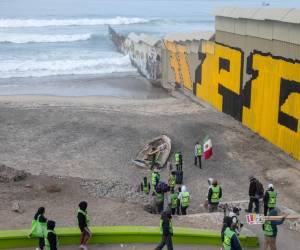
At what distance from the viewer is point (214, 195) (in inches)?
617

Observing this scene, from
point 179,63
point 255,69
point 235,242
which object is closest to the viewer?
point 235,242

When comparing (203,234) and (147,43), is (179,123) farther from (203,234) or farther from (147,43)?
(147,43)

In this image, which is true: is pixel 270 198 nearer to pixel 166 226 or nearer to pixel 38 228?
pixel 166 226

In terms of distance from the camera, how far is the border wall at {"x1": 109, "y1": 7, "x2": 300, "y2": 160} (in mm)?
21656

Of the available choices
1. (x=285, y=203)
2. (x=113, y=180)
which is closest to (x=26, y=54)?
(x=113, y=180)

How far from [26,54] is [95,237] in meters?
51.6

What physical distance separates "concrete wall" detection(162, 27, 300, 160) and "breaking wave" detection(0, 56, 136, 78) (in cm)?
1938

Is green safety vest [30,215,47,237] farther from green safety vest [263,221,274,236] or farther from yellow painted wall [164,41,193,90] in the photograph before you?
yellow painted wall [164,41,193,90]

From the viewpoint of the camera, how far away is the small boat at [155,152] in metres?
22.0

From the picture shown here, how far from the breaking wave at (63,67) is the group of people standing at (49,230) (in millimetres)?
37816

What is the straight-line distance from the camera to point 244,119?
86.8 feet

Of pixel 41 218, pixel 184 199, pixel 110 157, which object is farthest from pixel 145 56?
pixel 41 218

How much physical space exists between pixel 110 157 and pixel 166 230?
10875mm

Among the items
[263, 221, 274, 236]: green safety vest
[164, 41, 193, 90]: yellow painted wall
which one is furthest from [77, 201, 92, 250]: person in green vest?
[164, 41, 193, 90]: yellow painted wall
